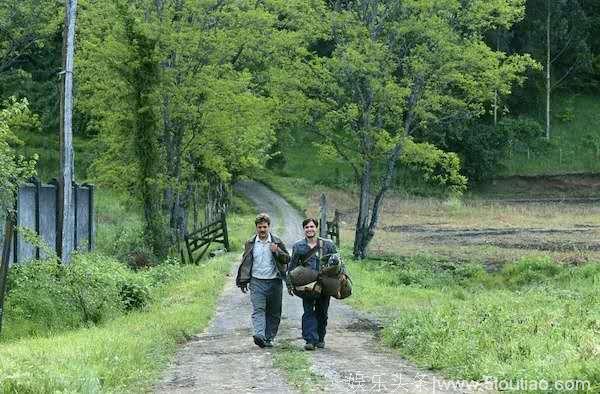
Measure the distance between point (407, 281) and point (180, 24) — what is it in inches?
445

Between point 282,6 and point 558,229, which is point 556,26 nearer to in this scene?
point 558,229

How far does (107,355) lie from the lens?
10.2 meters

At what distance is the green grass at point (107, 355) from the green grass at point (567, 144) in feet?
188

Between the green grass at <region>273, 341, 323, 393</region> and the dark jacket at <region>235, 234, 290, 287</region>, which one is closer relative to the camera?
the green grass at <region>273, 341, 323, 393</region>

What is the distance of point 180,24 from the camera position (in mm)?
27734

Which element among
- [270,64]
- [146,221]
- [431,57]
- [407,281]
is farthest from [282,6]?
[407,281]

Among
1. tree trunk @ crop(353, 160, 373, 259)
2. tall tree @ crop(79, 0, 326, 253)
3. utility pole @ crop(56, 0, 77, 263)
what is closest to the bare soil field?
tree trunk @ crop(353, 160, 373, 259)

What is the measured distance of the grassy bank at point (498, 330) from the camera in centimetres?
855

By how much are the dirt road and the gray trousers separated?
0.33m

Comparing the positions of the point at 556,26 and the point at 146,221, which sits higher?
the point at 556,26

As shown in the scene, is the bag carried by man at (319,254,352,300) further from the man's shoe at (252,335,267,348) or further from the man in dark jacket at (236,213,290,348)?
the man's shoe at (252,335,267,348)

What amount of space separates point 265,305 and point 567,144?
65.1 meters

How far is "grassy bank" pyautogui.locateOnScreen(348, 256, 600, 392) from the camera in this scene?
8555 millimetres

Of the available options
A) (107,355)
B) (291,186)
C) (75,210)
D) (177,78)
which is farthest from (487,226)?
(107,355)
